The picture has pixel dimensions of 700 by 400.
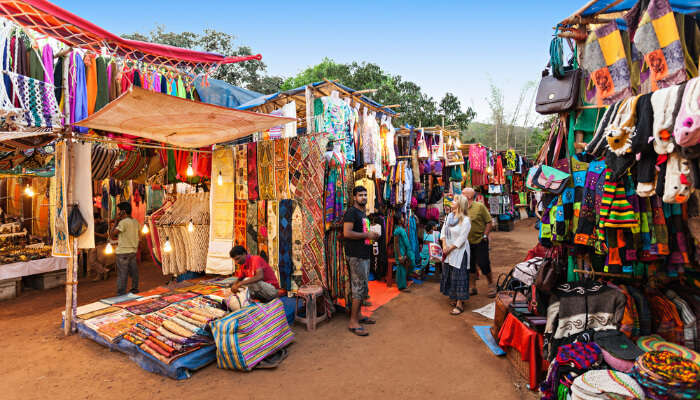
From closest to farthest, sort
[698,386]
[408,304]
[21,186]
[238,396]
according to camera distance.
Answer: [698,386] < [238,396] < [408,304] < [21,186]

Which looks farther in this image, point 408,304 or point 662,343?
point 408,304

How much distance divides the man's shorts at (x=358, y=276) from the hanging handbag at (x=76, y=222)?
3392 millimetres

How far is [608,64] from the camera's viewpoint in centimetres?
303

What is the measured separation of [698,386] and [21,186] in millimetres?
13055

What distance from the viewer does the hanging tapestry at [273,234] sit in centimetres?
490

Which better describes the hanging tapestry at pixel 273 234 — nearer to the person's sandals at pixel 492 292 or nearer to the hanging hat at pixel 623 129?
the person's sandals at pixel 492 292

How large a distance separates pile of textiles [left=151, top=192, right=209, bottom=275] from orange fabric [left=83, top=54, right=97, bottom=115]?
2164 millimetres

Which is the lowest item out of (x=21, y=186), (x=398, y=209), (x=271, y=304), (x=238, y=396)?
(x=238, y=396)

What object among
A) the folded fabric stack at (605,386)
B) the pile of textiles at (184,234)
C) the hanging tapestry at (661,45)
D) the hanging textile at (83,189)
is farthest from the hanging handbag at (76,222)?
the hanging tapestry at (661,45)

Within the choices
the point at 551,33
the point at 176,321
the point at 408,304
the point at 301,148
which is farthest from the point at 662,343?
Answer: the point at 176,321

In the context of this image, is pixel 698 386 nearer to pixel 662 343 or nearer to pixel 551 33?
pixel 662 343

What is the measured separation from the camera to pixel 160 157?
6184 mm

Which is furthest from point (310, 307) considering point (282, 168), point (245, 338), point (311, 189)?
point (282, 168)

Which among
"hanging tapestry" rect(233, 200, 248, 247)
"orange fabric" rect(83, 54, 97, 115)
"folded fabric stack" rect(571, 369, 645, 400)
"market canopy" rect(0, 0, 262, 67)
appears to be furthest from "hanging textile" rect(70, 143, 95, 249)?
"folded fabric stack" rect(571, 369, 645, 400)
